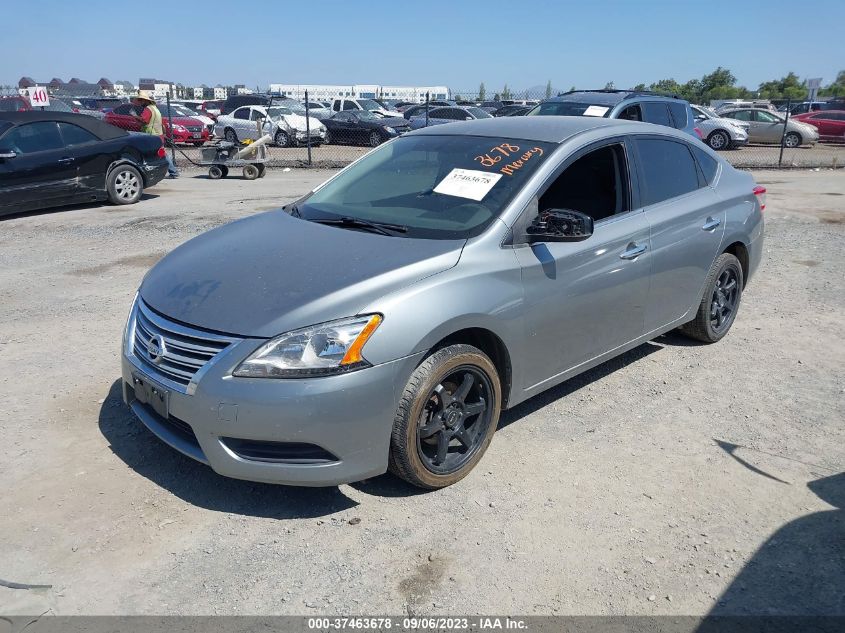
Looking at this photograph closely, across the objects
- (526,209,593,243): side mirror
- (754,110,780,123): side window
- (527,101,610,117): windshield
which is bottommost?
(526,209,593,243): side mirror

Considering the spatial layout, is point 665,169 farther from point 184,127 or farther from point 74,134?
point 184,127

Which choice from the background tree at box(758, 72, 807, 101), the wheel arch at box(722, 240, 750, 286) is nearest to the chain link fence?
the wheel arch at box(722, 240, 750, 286)

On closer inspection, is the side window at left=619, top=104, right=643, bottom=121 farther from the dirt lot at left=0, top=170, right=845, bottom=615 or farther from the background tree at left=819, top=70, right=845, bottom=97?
the background tree at left=819, top=70, right=845, bottom=97

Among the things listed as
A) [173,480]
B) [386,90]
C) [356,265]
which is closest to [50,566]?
[173,480]

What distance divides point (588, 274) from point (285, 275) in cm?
175

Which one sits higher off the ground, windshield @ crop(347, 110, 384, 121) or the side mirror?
windshield @ crop(347, 110, 384, 121)

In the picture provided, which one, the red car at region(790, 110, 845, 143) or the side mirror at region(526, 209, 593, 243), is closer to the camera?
the side mirror at region(526, 209, 593, 243)

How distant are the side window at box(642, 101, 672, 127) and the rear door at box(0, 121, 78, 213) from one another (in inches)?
358

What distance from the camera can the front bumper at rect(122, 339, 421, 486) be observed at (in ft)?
10.1

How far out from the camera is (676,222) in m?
4.87

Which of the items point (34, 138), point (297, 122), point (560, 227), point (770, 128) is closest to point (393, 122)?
point (297, 122)

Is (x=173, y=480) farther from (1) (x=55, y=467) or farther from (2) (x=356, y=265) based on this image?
(2) (x=356, y=265)

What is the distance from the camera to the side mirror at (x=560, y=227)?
3.82 meters

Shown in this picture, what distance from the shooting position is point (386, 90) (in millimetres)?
60531
